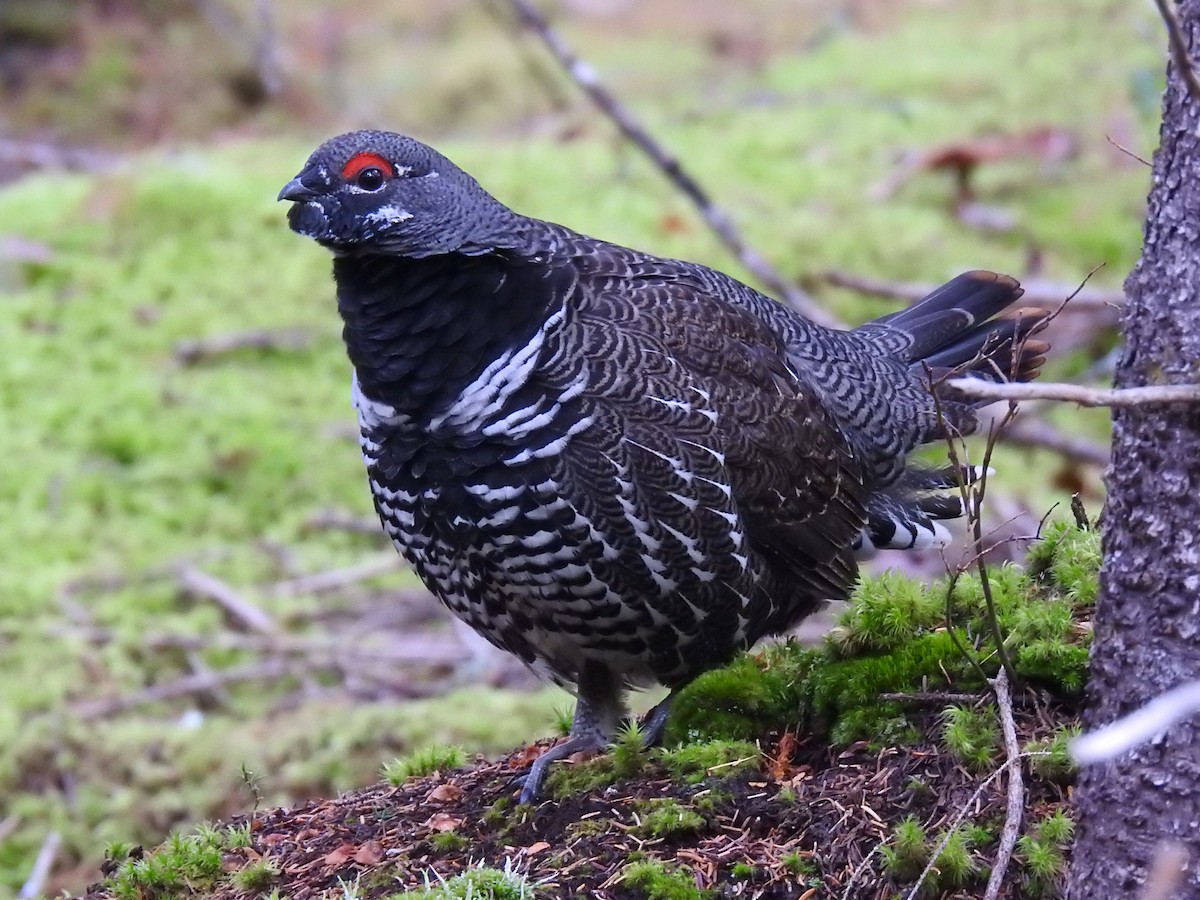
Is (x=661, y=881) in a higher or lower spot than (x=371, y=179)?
lower

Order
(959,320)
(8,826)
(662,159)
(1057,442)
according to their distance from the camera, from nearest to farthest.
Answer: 1. (959,320)
2. (8,826)
3. (1057,442)
4. (662,159)

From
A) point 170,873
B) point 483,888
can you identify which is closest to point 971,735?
point 483,888

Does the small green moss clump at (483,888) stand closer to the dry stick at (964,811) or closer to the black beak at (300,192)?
the dry stick at (964,811)

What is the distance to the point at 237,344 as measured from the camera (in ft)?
27.3

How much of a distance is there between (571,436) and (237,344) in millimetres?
5349

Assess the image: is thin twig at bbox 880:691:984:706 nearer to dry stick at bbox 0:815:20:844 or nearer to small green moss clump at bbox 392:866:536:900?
small green moss clump at bbox 392:866:536:900

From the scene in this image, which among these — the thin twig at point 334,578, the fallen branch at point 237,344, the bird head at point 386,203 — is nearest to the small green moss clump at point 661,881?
the bird head at point 386,203

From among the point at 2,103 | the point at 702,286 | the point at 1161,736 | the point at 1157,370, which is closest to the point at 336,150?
the point at 702,286

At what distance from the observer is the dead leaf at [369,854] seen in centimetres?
328

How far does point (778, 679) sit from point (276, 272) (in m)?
6.24

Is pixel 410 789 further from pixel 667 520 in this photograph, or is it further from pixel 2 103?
pixel 2 103

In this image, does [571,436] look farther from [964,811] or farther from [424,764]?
[964,811]

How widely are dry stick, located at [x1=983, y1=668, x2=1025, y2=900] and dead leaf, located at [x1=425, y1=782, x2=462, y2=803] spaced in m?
1.48

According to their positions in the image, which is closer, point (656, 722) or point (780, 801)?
point (780, 801)
